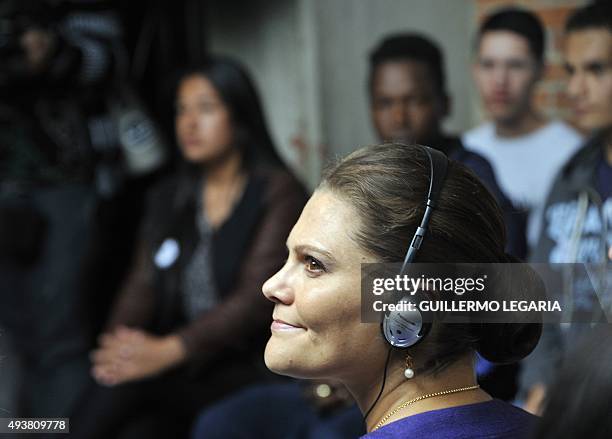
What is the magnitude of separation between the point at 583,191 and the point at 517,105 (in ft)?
2.44

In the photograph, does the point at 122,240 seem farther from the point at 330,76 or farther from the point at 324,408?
the point at 324,408

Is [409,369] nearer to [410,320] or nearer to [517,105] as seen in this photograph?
[410,320]

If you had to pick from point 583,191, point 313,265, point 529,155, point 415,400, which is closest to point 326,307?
point 313,265

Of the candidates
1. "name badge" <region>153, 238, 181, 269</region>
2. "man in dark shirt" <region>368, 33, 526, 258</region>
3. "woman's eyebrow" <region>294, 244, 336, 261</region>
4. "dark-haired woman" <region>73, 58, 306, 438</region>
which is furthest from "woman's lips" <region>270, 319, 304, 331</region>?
"name badge" <region>153, 238, 181, 269</region>

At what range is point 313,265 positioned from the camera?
1504mm

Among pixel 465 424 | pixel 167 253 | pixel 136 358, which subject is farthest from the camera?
pixel 167 253

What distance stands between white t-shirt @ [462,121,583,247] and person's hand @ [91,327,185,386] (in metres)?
1.13

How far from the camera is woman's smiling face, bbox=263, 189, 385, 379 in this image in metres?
1.47

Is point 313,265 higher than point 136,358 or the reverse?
higher

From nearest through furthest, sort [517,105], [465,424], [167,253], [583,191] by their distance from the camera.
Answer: [465,424] < [583,191] < [167,253] < [517,105]

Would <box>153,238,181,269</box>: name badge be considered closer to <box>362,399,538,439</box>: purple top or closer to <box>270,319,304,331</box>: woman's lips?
<box>270,319,304,331</box>: woman's lips

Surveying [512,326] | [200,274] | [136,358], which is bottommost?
[136,358]

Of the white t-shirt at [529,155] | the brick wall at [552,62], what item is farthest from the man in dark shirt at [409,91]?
the brick wall at [552,62]

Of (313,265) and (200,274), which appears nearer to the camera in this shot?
(313,265)
